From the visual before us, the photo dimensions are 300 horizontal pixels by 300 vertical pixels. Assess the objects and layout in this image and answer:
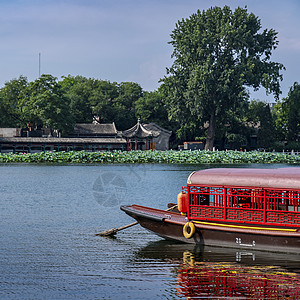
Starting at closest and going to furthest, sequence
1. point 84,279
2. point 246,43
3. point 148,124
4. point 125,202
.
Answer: point 84,279 < point 125,202 < point 246,43 < point 148,124

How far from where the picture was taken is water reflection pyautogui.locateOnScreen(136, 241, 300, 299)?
10133mm

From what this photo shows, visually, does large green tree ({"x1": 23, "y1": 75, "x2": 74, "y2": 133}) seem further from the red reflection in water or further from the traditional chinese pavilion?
the red reflection in water

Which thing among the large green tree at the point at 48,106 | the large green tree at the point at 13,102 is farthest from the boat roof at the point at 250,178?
the large green tree at the point at 13,102

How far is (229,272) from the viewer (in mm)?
11438

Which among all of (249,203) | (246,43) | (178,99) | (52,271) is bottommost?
(52,271)

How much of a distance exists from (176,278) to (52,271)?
2847 millimetres

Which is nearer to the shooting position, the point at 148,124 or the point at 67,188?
the point at 67,188

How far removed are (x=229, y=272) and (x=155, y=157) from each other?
4290 centimetres

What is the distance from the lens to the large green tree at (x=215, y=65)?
5681 centimetres

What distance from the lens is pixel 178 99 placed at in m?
59.3

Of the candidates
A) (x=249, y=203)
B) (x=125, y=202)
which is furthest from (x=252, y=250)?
(x=125, y=202)

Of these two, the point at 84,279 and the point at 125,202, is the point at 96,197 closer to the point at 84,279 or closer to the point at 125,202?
the point at 125,202

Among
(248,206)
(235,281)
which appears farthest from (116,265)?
(248,206)

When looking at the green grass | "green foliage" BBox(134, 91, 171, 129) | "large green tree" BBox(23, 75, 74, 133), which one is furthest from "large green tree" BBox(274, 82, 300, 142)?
"large green tree" BBox(23, 75, 74, 133)
